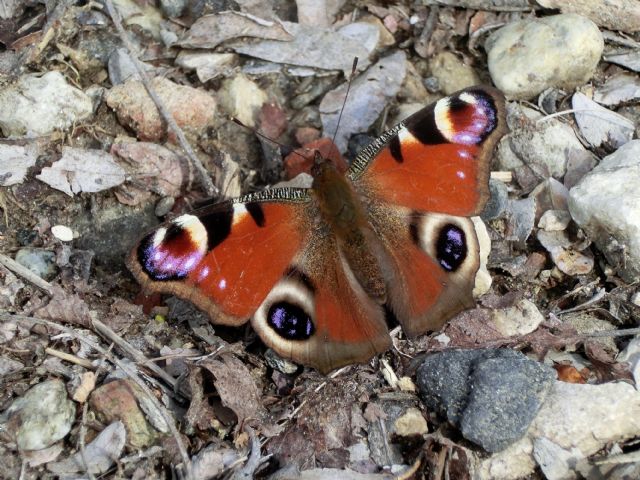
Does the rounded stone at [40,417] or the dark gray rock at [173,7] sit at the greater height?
the dark gray rock at [173,7]

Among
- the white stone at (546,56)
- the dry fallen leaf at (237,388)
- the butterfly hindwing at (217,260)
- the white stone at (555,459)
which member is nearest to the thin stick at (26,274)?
the butterfly hindwing at (217,260)

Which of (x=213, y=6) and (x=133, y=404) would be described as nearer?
(x=133, y=404)

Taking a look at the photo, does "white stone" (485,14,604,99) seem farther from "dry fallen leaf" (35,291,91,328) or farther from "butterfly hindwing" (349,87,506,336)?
"dry fallen leaf" (35,291,91,328)

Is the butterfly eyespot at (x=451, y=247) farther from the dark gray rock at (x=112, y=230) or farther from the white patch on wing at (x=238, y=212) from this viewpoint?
the dark gray rock at (x=112, y=230)

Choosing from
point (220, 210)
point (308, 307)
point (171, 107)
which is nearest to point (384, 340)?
point (308, 307)

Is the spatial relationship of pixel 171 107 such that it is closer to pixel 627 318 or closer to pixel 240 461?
pixel 240 461

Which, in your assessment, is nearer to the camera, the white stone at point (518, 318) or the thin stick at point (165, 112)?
the white stone at point (518, 318)

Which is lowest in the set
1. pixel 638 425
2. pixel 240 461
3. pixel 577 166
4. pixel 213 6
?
pixel 240 461

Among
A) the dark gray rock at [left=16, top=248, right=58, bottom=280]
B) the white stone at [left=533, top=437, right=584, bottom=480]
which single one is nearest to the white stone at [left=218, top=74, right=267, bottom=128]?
the dark gray rock at [left=16, top=248, right=58, bottom=280]

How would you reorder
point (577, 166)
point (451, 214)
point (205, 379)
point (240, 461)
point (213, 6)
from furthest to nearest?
point (213, 6) → point (577, 166) → point (451, 214) → point (205, 379) → point (240, 461)
